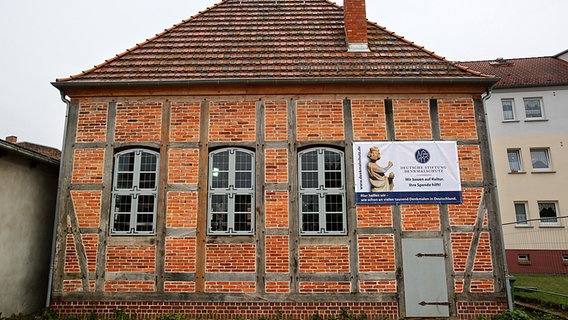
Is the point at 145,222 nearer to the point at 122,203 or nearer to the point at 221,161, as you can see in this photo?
the point at 122,203

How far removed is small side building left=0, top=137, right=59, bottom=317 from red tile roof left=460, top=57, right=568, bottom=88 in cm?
1881

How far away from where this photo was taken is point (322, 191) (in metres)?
7.84

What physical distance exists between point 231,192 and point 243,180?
1.12 feet

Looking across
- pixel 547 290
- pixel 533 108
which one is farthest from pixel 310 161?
pixel 533 108

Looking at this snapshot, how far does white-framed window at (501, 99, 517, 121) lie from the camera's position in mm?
18688

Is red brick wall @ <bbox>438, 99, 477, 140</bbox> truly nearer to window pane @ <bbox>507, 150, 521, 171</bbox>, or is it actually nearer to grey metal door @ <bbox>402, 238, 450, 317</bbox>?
grey metal door @ <bbox>402, 238, 450, 317</bbox>

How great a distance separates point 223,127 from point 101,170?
2.61 meters

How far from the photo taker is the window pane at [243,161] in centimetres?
800

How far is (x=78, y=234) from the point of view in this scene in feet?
Answer: 25.4

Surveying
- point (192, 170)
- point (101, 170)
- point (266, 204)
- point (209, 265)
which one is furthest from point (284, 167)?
point (101, 170)

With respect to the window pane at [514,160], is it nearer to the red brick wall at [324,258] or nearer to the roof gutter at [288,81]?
the roof gutter at [288,81]

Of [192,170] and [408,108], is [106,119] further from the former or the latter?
[408,108]

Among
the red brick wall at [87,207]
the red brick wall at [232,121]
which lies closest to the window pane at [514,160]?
the red brick wall at [232,121]

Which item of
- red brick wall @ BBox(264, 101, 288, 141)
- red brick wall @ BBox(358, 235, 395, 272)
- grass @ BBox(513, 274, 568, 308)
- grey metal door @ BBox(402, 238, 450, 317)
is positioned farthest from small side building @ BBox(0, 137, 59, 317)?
grass @ BBox(513, 274, 568, 308)
